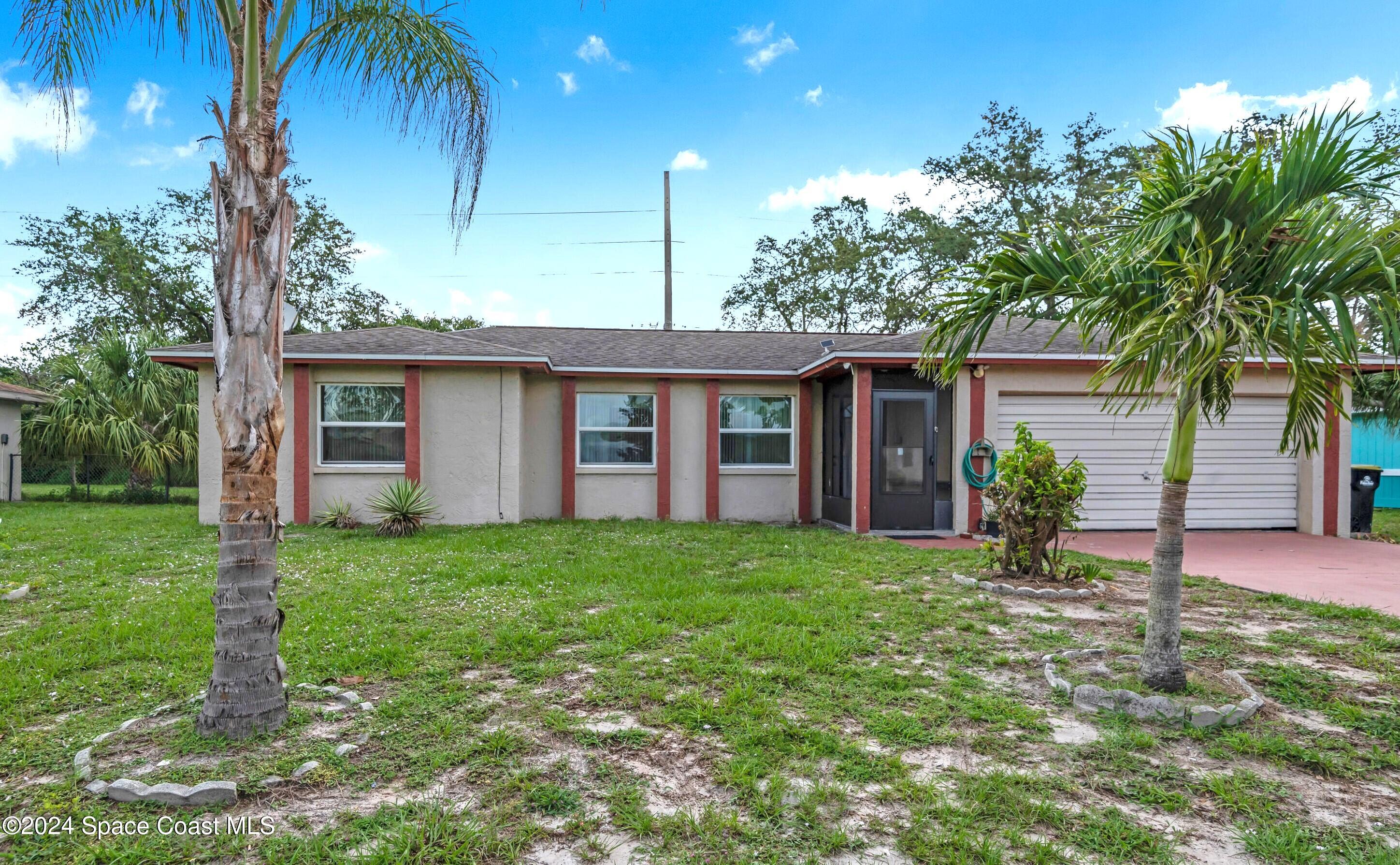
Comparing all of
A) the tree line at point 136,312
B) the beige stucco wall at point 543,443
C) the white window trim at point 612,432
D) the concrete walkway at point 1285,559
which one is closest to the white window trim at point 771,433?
the white window trim at point 612,432

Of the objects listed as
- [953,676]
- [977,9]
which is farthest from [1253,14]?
[953,676]

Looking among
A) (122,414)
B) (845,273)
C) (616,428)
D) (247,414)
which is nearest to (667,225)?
(845,273)

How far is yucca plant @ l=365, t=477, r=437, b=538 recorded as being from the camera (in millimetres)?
8977

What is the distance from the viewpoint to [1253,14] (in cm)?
1068

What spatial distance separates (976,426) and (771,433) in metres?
3.33

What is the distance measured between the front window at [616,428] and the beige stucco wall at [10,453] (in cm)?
1263

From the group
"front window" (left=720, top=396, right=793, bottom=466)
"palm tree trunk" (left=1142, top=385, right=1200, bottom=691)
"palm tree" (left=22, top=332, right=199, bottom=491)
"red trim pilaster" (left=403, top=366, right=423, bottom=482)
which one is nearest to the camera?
"palm tree trunk" (left=1142, top=385, right=1200, bottom=691)

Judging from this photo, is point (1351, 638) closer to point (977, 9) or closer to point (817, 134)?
point (977, 9)

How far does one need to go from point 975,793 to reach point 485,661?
2.67 metres

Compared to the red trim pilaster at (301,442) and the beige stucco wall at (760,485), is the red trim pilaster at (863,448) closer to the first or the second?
the beige stucco wall at (760,485)

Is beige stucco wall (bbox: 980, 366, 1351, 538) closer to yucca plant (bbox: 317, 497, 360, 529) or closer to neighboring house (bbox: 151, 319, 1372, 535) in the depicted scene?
neighboring house (bbox: 151, 319, 1372, 535)

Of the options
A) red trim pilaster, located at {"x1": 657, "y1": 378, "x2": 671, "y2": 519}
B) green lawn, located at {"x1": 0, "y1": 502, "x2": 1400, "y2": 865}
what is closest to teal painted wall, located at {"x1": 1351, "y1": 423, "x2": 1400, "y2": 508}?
green lawn, located at {"x1": 0, "y1": 502, "x2": 1400, "y2": 865}

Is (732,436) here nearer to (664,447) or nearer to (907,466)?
(664,447)

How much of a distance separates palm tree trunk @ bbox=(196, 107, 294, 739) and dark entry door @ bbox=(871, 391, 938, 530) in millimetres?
8073
